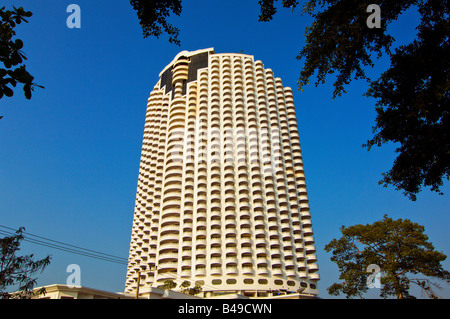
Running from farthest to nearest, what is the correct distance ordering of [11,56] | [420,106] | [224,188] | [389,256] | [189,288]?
[224,188]
[189,288]
[389,256]
[420,106]
[11,56]

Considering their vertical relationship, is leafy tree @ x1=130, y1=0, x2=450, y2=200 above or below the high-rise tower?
below

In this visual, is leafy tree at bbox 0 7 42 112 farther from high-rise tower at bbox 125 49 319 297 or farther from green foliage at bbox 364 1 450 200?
high-rise tower at bbox 125 49 319 297

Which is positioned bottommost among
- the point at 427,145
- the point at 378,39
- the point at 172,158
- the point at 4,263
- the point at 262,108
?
the point at 4,263

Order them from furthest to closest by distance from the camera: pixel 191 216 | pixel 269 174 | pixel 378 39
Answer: pixel 269 174 < pixel 191 216 < pixel 378 39

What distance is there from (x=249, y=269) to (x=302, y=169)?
33190mm

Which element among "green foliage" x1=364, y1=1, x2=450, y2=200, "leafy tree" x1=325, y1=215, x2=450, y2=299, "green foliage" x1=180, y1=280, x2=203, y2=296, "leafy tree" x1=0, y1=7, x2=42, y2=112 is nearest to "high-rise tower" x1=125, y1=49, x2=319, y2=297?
"green foliage" x1=180, y1=280, x2=203, y2=296

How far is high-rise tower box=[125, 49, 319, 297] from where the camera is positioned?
6619 cm

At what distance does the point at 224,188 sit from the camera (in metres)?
74.4

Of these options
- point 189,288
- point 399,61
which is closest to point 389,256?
point 399,61

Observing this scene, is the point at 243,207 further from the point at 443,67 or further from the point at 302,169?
the point at 443,67

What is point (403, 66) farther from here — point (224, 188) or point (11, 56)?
point (224, 188)

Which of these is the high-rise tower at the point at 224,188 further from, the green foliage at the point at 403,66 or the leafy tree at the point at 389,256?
the green foliage at the point at 403,66

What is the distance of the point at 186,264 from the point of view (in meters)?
65.3
